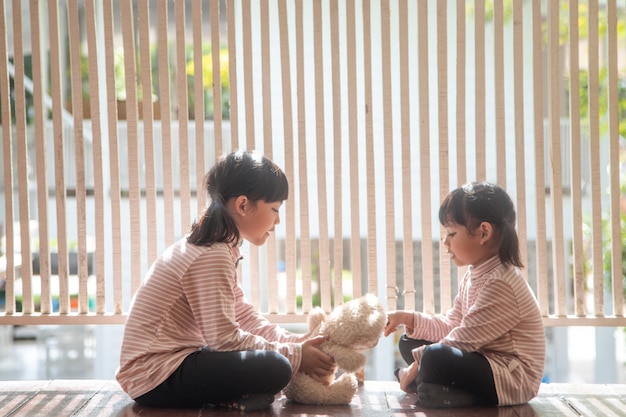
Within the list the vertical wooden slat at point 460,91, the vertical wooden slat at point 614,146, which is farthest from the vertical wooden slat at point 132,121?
the vertical wooden slat at point 614,146

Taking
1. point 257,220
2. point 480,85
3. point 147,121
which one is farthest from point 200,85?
point 480,85

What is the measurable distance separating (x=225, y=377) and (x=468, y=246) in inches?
26.9

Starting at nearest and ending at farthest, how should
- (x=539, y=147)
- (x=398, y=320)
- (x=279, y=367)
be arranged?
(x=279, y=367) < (x=398, y=320) < (x=539, y=147)

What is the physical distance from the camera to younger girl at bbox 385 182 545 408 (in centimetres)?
186

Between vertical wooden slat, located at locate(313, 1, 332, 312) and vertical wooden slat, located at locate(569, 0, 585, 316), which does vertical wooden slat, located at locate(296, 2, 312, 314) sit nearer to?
vertical wooden slat, located at locate(313, 1, 332, 312)

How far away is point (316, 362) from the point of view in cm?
186

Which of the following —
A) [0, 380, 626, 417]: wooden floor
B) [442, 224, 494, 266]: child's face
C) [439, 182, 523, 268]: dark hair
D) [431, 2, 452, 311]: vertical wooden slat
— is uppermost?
[431, 2, 452, 311]: vertical wooden slat

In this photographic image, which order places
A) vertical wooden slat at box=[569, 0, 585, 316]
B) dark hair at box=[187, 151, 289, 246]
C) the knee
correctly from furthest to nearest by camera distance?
vertical wooden slat at box=[569, 0, 585, 316]
dark hair at box=[187, 151, 289, 246]
the knee

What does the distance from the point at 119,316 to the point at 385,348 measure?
2650 mm

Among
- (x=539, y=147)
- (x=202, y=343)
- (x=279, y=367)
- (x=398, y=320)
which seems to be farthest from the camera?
(x=539, y=147)

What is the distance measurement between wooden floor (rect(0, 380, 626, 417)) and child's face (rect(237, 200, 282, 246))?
42cm

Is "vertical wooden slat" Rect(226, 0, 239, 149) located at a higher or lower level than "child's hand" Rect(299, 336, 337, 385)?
higher

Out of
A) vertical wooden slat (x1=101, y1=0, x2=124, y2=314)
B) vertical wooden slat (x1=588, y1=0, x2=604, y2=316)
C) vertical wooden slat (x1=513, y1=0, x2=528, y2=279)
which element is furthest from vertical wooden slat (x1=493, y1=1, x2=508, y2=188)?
vertical wooden slat (x1=101, y1=0, x2=124, y2=314)

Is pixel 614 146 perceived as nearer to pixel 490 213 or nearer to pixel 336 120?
pixel 490 213
